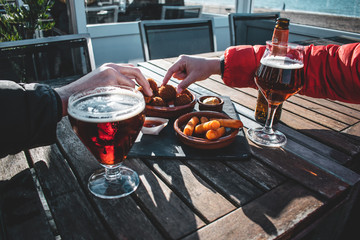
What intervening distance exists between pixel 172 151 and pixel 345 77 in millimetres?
860

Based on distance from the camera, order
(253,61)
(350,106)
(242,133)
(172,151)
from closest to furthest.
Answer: (172,151) < (242,133) < (253,61) < (350,106)

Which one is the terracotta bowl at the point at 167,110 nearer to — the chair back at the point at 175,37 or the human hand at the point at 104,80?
the human hand at the point at 104,80

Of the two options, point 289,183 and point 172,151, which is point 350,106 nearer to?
point 289,183

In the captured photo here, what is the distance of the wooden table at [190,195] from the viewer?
2.12 feet

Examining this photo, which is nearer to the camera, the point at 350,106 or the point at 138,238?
the point at 138,238

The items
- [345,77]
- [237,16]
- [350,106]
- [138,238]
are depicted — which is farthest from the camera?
[237,16]

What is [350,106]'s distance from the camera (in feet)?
4.74

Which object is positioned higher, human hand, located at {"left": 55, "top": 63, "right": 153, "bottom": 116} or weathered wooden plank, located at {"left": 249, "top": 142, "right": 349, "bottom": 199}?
human hand, located at {"left": 55, "top": 63, "right": 153, "bottom": 116}

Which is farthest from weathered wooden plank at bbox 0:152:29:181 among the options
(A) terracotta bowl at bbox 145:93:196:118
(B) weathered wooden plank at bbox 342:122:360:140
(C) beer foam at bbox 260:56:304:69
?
(B) weathered wooden plank at bbox 342:122:360:140

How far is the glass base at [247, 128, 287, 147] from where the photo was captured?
1006 millimetres

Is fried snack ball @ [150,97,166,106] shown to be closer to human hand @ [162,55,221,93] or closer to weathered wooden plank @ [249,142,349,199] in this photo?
human hand @ [162,55,221,93]

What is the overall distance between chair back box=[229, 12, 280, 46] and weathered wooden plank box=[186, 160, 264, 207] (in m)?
2.27

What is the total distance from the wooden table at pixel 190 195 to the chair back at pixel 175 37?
1.59 meters

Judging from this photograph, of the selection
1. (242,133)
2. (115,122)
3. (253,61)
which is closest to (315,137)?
(242,133)
